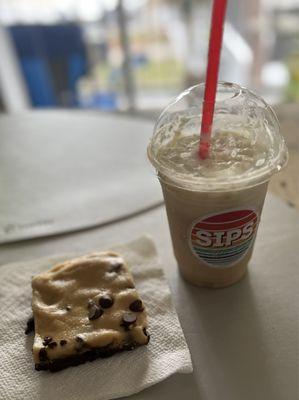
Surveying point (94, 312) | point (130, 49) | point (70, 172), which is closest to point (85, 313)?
point (94, 312)

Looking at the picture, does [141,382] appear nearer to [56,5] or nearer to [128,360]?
[128,360]

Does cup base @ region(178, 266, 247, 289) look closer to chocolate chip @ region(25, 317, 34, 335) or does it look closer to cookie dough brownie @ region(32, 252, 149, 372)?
cookie dough brownie @ region(32, 252, 149, 372)

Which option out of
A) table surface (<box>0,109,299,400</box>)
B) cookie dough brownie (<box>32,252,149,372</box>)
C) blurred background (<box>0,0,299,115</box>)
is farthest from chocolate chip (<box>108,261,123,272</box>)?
blurred background (<box>0,0,299,115</box>)

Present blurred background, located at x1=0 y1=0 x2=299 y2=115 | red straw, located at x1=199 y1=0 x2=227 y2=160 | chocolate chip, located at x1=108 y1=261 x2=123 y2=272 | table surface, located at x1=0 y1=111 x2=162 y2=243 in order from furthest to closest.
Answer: blurred background, located at x1=0 y1=0 x2=299 y2=115, table surface, located at x1=0 y1=111 x2=162 y2=243, chocolate chip, located at x1=108 y1=261 x2=123 y2=272, red straw, located at x1=199 y1=0 x2=227 y2=160

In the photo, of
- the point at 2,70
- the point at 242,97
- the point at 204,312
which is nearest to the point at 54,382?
the point at 204,312

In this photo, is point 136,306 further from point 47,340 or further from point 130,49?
point 130,49

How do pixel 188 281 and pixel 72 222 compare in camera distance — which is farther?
pixel 72 222
